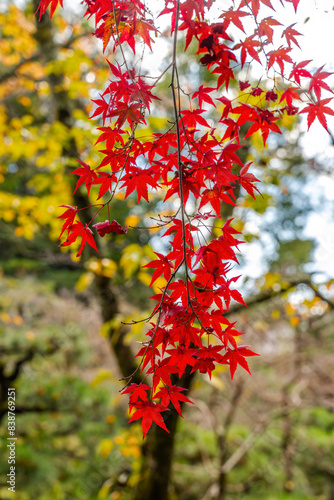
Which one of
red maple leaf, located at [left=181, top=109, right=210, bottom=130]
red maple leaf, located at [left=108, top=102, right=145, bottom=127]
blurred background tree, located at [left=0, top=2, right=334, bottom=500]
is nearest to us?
red maple leaf, located at [left=108, top=102, right=145, bottom=127]

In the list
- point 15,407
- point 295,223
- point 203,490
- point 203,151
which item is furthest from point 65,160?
point 295,223

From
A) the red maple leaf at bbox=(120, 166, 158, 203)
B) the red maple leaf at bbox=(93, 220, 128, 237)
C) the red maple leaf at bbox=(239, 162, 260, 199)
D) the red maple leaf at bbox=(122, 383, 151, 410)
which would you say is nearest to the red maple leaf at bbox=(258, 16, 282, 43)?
the red maple leaf at bbox=(239, 162, 260, 199)

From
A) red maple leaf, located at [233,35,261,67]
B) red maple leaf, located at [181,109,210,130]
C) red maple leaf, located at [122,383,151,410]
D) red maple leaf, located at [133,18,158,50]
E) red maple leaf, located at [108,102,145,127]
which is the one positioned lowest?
Answer: red maple leaf, located at [122,383,151,410]

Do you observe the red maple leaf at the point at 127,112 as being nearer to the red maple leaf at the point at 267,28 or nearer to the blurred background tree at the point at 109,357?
the red maple leaf at the point at 267,28

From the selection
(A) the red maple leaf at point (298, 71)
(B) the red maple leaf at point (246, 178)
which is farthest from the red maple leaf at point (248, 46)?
(B) the red maple leaf at point (246, 178)

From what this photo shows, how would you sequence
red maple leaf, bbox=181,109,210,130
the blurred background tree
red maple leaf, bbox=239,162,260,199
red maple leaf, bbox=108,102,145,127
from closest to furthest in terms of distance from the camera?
red maple leaf, bbox=108,102,145,127 < red maple leaf, bbox=239,162,260,199 < red maple leaf, bbox=181,109,210,130 < the blurred background tree

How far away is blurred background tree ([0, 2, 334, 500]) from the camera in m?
2.27

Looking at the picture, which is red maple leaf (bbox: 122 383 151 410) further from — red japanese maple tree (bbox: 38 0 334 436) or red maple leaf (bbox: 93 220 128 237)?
red maple leaf (bbox: 93 220 128 237)

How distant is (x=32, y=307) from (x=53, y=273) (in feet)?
12.8

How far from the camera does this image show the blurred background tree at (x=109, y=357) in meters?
2.27

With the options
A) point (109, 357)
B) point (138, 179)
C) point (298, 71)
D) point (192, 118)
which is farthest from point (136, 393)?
point (109, 357)

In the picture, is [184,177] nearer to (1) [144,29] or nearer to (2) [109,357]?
(1) [144,29]

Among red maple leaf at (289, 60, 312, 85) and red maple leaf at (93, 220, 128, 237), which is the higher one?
red maple leaf at (289, 60, 312, 85)

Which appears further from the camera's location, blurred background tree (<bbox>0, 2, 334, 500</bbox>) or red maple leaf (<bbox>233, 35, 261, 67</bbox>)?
blurred background tree (<bbox>0, 2, 334, 500</bbox>)
